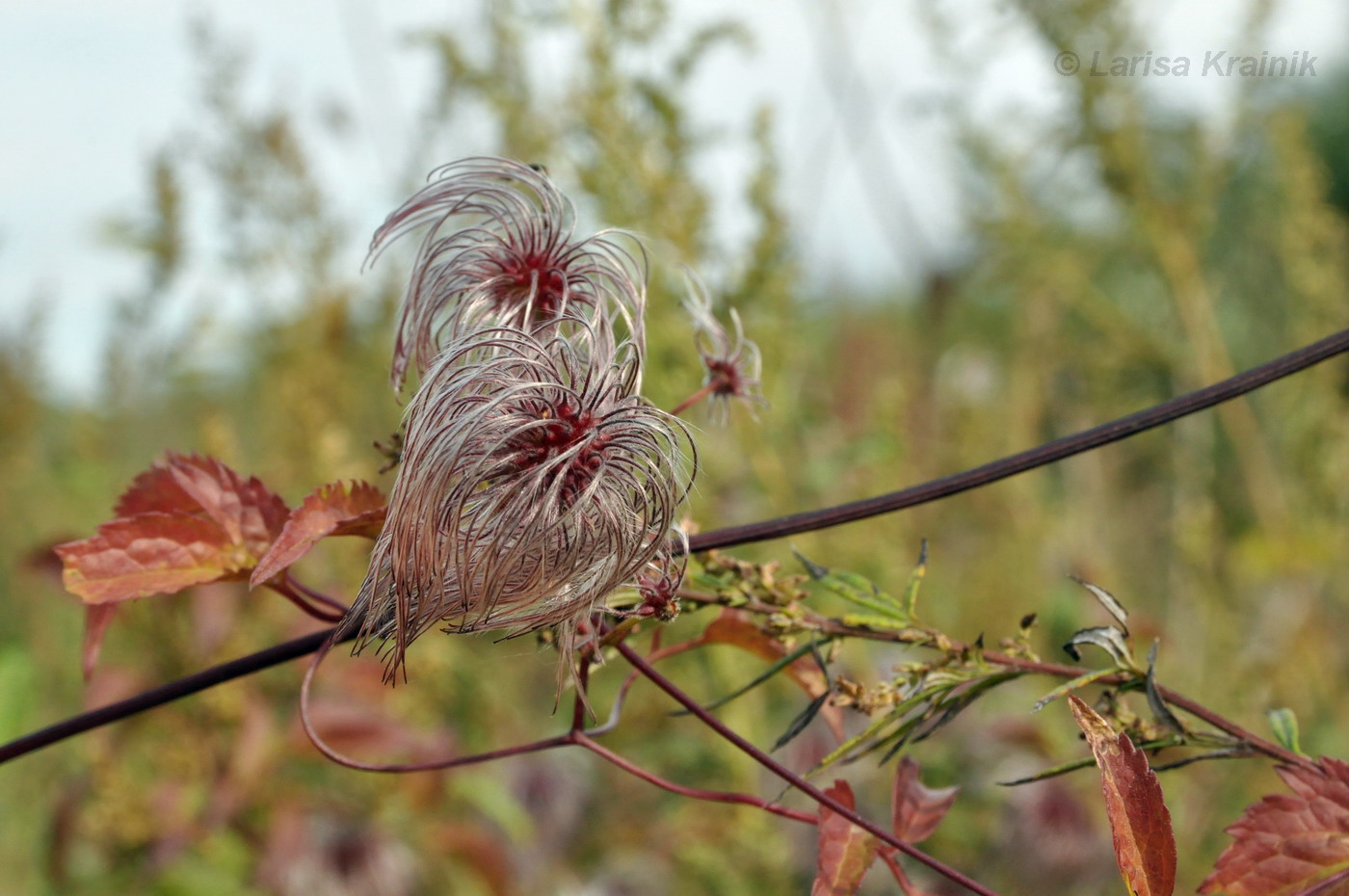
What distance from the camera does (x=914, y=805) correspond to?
59 cm

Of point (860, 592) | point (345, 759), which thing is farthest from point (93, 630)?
point (860, 592)

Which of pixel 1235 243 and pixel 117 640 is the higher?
pixel 1235 243

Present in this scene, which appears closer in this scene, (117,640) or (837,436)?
(117,640)

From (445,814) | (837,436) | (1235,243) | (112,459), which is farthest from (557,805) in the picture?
(1235,243)

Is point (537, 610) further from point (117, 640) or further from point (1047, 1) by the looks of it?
point (117, 640)

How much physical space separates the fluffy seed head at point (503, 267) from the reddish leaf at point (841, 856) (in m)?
0.27

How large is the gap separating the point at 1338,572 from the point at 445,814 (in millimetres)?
1809

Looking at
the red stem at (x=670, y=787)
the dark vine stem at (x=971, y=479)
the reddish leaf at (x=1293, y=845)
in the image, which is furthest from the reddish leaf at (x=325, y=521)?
the reddish leaf at (x=1293, y=845)

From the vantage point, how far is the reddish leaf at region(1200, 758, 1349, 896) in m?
0.52

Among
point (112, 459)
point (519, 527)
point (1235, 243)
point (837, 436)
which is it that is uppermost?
point (1235, 243)

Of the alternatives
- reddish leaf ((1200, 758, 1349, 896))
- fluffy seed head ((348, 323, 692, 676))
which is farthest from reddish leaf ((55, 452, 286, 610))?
reddish leaf ((1200, 758, 1349, 896))

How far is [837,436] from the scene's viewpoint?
8.63 feet

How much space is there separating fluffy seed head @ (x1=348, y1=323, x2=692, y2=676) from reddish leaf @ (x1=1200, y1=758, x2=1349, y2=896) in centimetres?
31

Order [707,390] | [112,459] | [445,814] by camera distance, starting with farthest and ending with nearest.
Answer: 1. [112,459]
2. [445,814]
3. [707,390]
